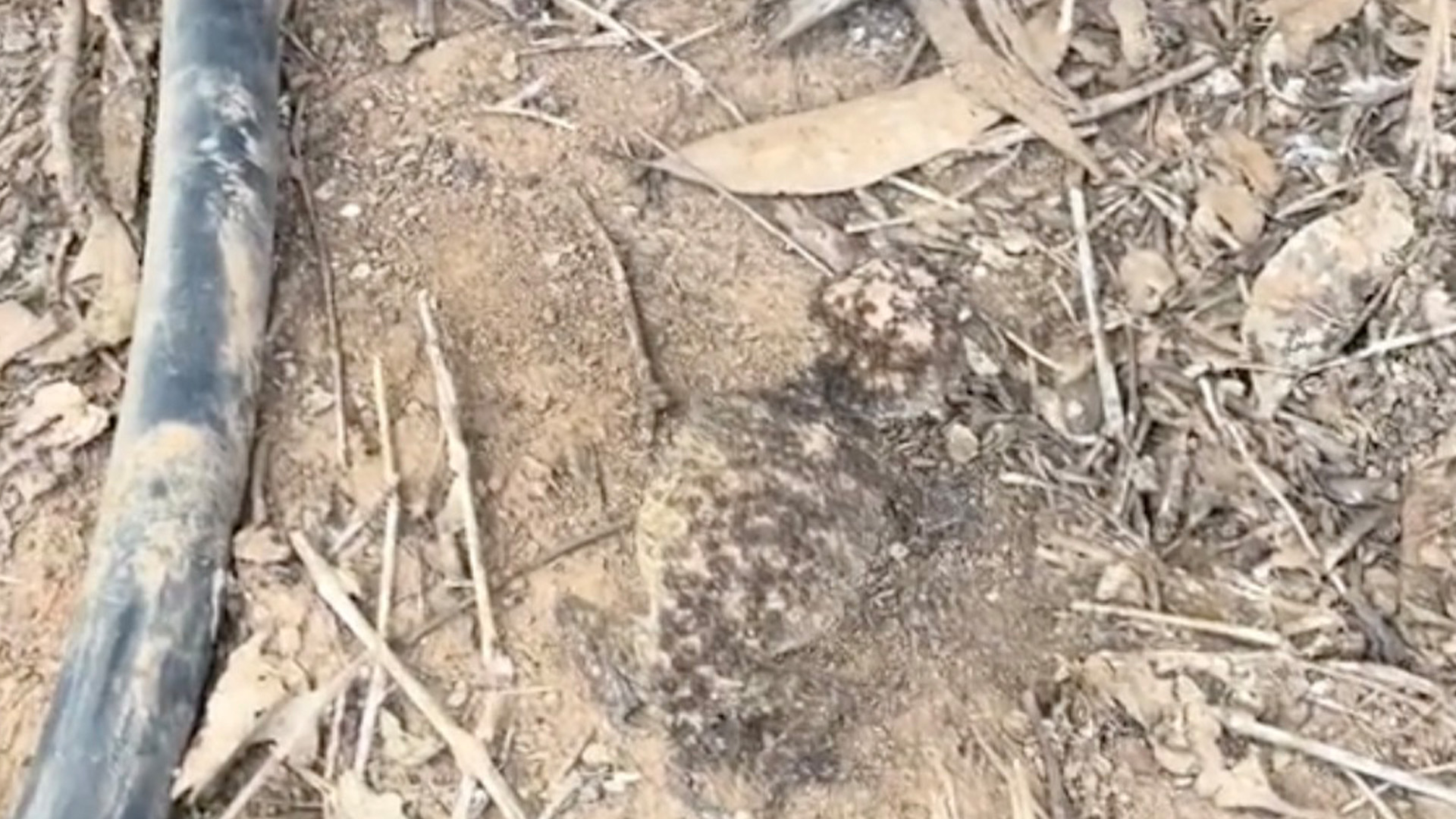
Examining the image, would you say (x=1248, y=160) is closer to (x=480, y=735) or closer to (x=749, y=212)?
(x=749, y=212)

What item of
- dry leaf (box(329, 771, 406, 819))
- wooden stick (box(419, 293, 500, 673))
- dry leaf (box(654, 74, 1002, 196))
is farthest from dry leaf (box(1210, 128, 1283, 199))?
dry leaf (box(329, 771, 406, 819))

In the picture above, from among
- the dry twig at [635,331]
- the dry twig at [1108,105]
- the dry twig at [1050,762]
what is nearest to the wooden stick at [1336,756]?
the dry twig at [1050,762]

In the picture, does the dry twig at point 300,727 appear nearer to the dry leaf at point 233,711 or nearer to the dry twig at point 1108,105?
the dry leaf at point 233,711

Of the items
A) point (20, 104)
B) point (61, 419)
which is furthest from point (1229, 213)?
point (20, 104)

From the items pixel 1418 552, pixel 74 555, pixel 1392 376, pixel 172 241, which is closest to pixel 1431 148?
pixel 1392 376

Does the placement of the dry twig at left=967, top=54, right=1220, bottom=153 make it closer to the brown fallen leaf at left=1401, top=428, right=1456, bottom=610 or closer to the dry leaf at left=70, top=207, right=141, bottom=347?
the brown fallen leaf at left=1401, top=428, right=1456, bottom=610

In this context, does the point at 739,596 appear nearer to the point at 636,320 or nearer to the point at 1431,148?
the point at 636,320
